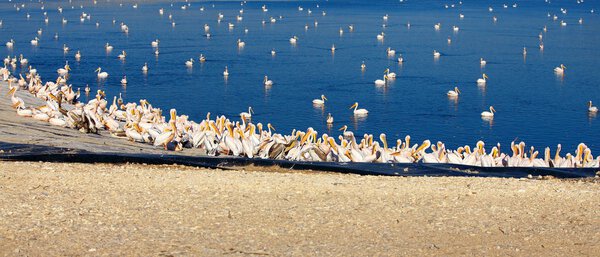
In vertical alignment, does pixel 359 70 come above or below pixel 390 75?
above

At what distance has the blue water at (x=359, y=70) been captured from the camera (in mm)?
33531

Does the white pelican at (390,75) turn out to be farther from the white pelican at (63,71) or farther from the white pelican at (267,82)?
the white pelican at (63,71)

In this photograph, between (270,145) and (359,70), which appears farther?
(359,70)

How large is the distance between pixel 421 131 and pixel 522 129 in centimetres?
363

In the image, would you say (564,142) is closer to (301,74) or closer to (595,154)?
(595,154)

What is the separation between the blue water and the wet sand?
18611mm

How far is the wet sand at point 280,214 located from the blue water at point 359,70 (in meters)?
18.6

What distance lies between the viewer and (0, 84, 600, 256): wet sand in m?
8.13

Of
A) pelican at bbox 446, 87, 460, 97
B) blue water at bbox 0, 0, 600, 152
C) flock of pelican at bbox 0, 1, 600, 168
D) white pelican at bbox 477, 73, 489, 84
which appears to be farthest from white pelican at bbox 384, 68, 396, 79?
flock of pelican at bbox 0, 1, 600, 168

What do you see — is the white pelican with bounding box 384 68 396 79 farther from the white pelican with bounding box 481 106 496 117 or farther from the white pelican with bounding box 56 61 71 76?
the white pelican with bounding box 56 61 71 76

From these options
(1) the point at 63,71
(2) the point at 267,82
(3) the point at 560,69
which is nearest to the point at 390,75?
(2) the point at 267,82

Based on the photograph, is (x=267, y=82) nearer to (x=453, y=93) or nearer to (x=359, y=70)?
(x=359, y=70)

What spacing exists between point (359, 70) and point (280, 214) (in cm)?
3858

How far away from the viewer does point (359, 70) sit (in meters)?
47.4
